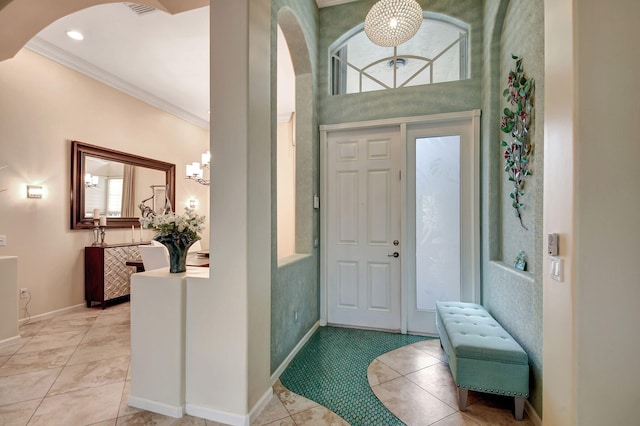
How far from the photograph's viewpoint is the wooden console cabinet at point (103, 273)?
411cm

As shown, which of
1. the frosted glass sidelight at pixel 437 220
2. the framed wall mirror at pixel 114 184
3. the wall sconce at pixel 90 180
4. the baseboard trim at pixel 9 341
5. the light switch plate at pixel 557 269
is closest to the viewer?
the light switch plate at pixel 557 269

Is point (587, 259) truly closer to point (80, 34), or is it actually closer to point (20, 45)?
point (20, 45)

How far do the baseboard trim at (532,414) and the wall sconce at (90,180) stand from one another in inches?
222

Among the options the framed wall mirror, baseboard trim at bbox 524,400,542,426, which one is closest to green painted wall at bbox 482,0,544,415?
baseboard trim at bbox 524,400,542,426

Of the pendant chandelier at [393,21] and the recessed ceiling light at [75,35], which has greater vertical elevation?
the recessed ceiling light at [75,35]

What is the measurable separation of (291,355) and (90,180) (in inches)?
158

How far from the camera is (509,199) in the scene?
2.52 m

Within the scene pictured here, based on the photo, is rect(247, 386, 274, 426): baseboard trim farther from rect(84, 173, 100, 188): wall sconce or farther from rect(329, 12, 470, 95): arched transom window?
rect(84, 173, 100, 188): wall sconce

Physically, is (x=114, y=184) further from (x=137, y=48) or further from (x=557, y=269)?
(x=557, y=269)

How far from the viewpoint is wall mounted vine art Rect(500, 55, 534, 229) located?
208cm

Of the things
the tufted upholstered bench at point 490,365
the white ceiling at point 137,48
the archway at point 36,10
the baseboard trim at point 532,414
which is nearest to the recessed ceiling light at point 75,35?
the white ceiling at point 137,48

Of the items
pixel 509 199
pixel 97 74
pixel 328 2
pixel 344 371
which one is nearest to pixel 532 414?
pixel 344 371

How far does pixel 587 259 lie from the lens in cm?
136

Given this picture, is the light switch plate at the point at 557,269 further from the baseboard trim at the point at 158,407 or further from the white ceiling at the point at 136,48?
the white ceiling at the point at 136,48
